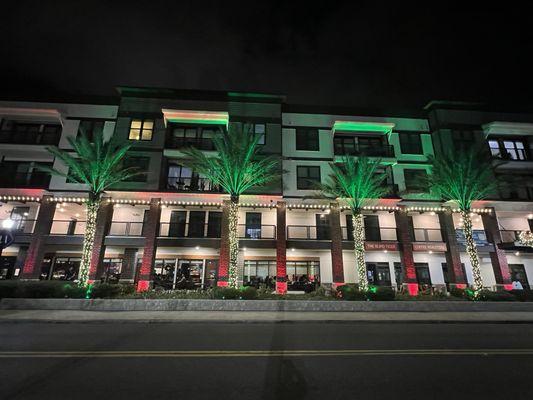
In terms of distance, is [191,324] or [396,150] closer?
[191,324]

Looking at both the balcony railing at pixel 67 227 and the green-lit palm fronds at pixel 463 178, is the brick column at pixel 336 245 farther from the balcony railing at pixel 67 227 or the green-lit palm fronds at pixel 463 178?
the balcony railing at pixel 67 227

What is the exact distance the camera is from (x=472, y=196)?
1948 centimetres

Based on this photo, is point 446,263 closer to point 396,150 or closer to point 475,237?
point 475,237

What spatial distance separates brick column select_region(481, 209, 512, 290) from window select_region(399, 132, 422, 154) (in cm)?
836

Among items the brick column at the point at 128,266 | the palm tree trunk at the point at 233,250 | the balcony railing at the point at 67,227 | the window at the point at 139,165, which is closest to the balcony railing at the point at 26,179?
the balcony railing at the point at 67,227

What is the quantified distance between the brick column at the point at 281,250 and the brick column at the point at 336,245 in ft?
13.4

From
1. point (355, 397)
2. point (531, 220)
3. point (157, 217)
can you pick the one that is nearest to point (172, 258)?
point (157, 217)

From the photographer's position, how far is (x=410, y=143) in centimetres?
2547

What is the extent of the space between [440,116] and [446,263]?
45.7 ft

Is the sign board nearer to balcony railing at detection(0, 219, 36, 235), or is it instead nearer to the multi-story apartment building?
the multi-story apartment building

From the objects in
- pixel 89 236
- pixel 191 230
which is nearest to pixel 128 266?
pixel 191 230

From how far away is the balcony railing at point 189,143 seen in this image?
23047 mm

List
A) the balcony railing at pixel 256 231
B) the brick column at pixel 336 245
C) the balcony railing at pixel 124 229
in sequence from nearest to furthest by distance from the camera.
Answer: the brick column at pixel 336 245
the balcony railing at pixel 124 229
the balcony railing at pixel 256 231

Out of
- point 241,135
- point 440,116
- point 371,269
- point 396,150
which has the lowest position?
point 371,269
